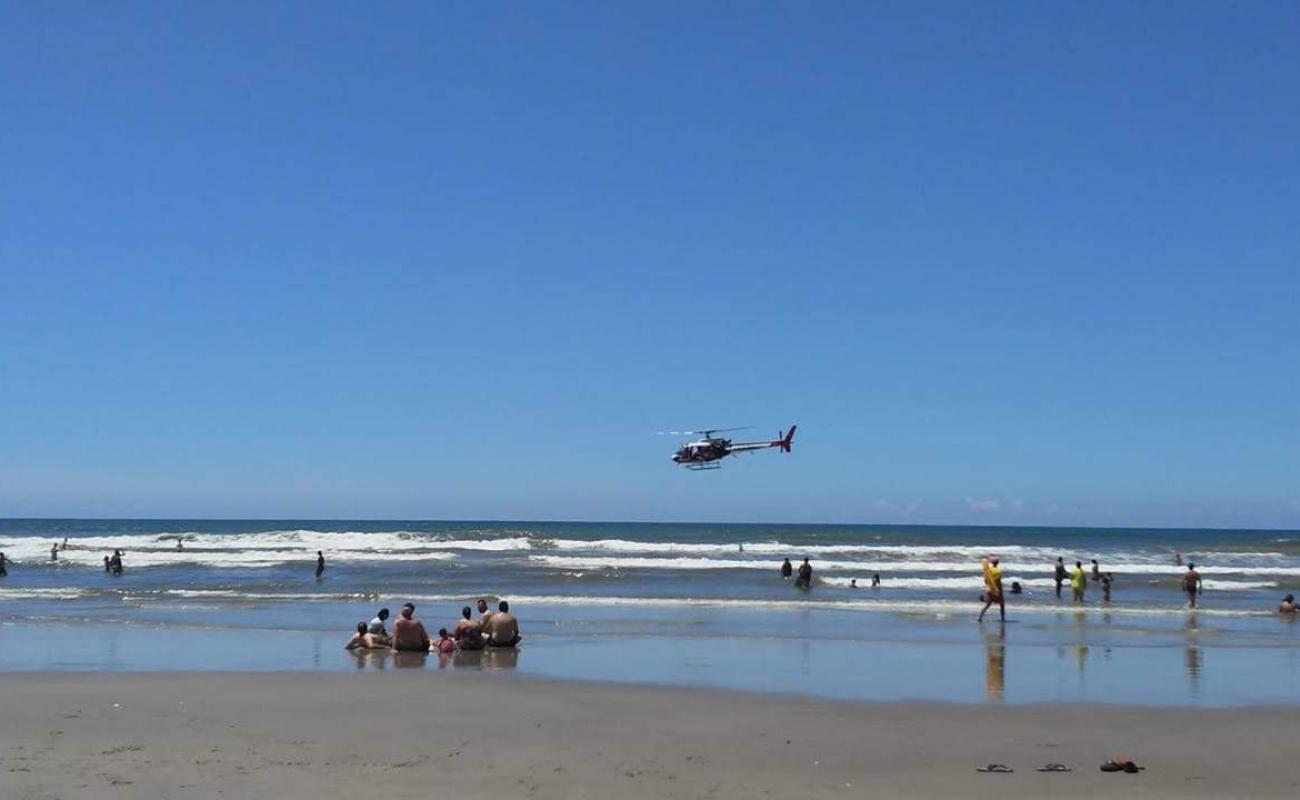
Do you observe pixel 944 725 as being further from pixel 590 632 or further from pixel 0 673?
pixel 0 673

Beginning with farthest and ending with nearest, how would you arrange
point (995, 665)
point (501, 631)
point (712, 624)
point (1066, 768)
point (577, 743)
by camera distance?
point (712, 624) < point (501, 631) < point (995, 665) < point (577, 743) < point (1066, 768)

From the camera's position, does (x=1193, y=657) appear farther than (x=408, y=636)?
Yes

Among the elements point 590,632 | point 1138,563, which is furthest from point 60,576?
point 1138,563

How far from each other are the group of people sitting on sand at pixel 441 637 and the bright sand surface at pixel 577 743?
3483 mm

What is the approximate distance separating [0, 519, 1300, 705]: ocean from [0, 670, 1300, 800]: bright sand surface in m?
1.65

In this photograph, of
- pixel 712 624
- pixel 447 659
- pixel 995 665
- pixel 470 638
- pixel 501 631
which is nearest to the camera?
pixel 995 665

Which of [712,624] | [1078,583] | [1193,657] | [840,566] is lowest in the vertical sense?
[840,566]

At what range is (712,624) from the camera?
23859 millimetres

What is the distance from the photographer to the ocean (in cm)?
1642

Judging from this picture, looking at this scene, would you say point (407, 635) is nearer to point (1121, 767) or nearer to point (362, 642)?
point (362, 642)

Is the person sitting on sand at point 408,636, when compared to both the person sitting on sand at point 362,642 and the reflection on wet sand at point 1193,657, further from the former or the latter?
the reflection on wet sand at point 1193,657

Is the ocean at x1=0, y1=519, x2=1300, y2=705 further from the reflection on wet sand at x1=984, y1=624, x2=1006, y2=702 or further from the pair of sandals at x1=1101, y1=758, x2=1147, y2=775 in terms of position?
the pair of sandals at x1=1101, y1=758, x2=1147, y2=775

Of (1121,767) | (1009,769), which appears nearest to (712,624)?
(1009,769)

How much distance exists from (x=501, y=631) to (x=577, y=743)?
8122 mm
